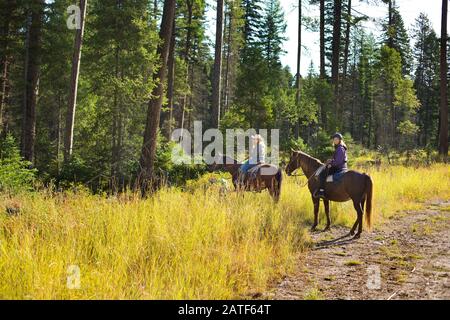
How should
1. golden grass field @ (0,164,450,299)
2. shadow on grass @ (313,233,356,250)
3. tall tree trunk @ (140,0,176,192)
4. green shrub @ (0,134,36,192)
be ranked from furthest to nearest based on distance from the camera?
green shrub @ (0,134,36,192)
tall tree trunk @ (140,0,176,192)
shadow on grass @ (313,233,356,250)
golden grass field @ (0,164,450,299)

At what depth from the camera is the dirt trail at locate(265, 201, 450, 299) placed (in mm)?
4652

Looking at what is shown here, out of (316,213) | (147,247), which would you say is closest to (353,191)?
(316,213)

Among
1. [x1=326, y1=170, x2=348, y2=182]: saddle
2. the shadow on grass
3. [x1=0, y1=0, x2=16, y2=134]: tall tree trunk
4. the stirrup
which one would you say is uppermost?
[x1=0, y1=0, x2=16, y2=134]: tall tree trunk

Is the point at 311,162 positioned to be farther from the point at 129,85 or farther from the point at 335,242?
the point at 129,85

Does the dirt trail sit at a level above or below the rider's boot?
below

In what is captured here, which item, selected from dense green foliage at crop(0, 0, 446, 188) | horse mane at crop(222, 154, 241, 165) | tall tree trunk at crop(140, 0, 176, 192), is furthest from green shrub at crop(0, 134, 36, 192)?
horse mane at crop(222, 154, 241, 165)

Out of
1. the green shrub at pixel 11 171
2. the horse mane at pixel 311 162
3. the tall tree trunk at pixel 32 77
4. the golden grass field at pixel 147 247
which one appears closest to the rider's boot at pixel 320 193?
the horse mane at pixel 311 162

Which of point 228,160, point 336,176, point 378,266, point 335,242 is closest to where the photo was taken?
point 378,266

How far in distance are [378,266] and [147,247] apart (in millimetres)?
3730

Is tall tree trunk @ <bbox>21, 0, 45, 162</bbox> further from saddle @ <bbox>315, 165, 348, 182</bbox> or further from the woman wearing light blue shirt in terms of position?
saddle @ <bbox>315, 165, 348, 182</bbox>

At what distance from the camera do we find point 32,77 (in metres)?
18.7

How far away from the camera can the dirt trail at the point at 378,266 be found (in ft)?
15.3

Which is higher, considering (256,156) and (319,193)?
(256,156)

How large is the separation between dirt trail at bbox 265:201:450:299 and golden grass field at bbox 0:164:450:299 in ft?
1.34
